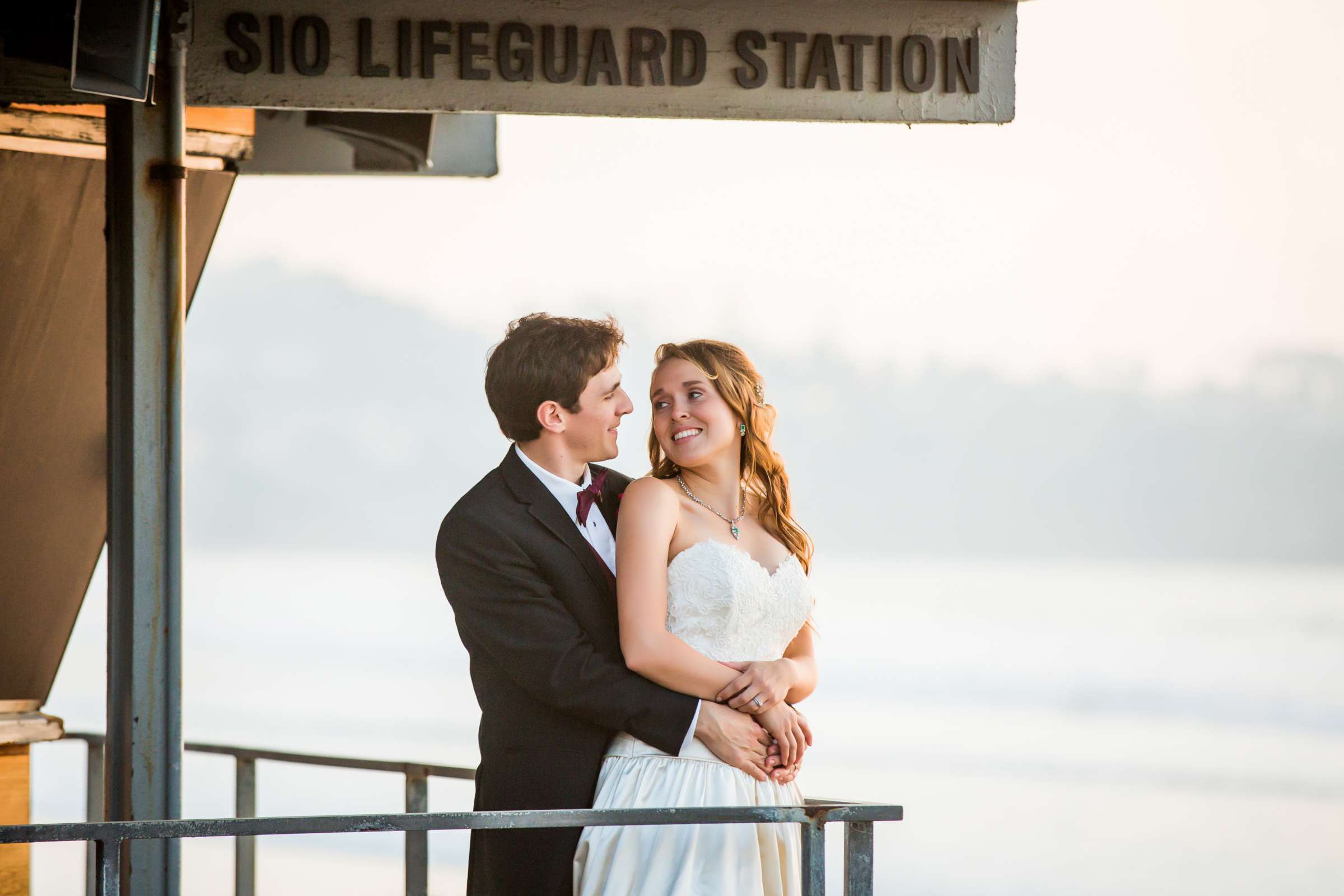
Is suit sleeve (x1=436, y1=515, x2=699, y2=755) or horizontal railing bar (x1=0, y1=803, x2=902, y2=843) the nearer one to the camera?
horizontal railing bar (x1=0, y1=803, x2=902, y2=843)

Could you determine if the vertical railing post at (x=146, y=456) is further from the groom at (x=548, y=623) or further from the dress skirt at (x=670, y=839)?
the dress skirt at (x=670, y=839)

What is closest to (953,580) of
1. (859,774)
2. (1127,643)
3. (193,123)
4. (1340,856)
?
(1127,643)

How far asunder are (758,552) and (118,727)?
65.2 inches

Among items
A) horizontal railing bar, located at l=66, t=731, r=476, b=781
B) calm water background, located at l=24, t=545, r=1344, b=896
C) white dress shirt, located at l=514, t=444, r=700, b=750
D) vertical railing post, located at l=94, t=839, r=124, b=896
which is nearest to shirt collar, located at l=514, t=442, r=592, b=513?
white dress shirt, located at l=514, t=444, r=700, b=750

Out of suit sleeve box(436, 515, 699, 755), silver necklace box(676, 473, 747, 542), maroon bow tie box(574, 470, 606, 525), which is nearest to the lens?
suit sleeve box(436, 515, 699, 755)

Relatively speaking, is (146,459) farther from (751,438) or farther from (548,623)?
(751,438)

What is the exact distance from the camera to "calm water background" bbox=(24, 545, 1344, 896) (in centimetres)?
1862

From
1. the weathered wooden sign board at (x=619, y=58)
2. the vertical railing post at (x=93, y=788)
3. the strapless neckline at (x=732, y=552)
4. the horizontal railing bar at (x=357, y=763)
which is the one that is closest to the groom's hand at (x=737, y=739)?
the strapless neckline at (x=732, y=552)

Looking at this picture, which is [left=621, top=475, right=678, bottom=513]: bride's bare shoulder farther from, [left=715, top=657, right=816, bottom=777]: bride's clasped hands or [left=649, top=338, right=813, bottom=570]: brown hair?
[left=715, top=657, right=816, bottom=777]: bride's clasped hands

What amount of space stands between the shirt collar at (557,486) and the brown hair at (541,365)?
69 millimetres

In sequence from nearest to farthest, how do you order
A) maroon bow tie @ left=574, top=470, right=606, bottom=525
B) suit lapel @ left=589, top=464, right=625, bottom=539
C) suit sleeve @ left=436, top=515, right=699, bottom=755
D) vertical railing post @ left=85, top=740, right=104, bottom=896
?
1. suit sleeve @ left=436, top=515, right=699, bottom=755
2. maroon bow tie @ left=574, top=470, right=606, bottom=525
3. suit lapel @ left=589, top=464, right=625, bottom=539
4. vertical railing post @ left=85, top=740, right=104, bottom=896

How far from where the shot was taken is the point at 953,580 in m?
46.8

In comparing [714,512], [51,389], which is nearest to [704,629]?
[714,512]

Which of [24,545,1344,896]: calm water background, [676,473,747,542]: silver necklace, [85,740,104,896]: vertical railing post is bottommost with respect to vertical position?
[24,545,1344,896]: calm water background
